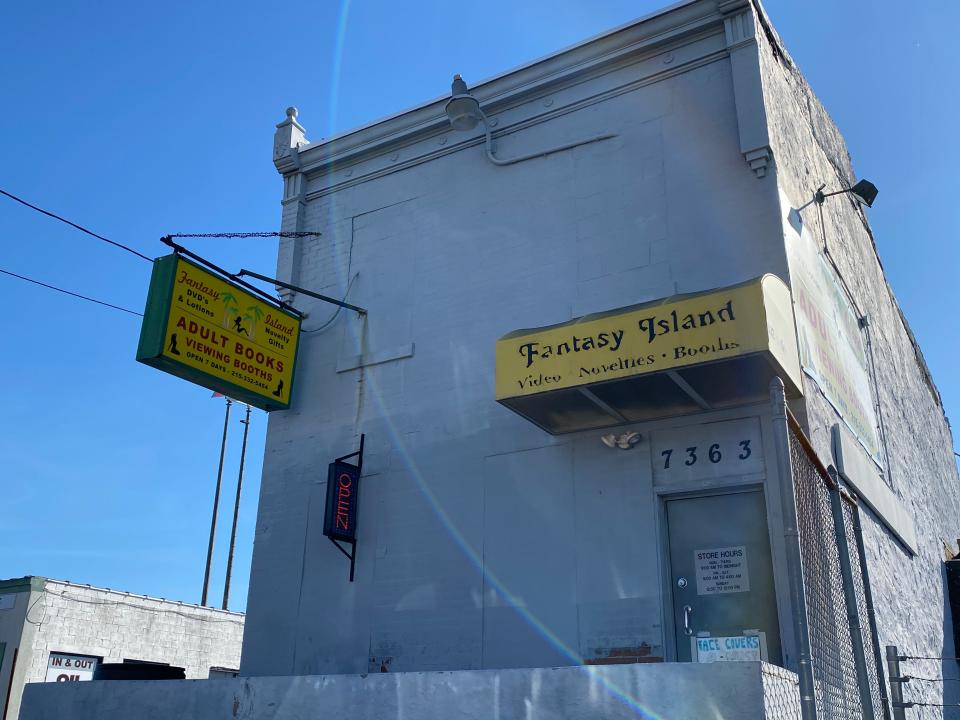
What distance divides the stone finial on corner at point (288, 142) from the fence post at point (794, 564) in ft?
38.5

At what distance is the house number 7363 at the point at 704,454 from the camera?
9656 mm

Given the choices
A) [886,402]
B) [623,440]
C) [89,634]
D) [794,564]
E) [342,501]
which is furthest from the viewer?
[89,634]

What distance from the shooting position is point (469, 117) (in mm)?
12898

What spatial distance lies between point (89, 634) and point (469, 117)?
1374 cm

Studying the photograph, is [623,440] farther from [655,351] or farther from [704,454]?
[655,351]

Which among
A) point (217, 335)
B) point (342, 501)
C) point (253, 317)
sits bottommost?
point (342, 501)

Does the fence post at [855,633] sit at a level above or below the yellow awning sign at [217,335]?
below

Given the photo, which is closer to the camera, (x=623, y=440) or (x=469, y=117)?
(x=623, y=440)

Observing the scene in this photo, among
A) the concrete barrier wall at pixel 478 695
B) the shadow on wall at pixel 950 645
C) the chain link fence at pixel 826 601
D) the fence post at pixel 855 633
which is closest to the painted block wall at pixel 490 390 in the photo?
the chain link fence at pixel 826 601

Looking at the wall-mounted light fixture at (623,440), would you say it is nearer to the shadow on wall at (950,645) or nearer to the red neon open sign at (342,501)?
the red neon open sign at (342,501)

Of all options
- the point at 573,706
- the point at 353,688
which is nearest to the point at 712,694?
the point at 573,706

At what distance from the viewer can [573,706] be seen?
5.81 metres

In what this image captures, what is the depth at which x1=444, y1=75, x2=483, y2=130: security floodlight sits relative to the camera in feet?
41.7

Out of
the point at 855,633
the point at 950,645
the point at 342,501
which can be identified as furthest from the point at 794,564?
the point at 950,645
